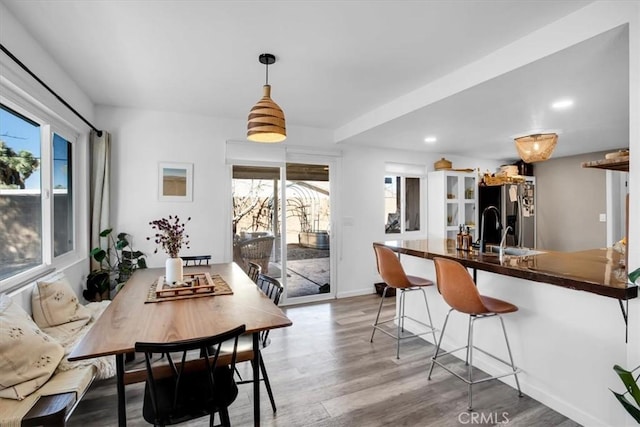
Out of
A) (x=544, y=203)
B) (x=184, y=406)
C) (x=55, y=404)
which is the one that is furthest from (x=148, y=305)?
(x=544, y=203)

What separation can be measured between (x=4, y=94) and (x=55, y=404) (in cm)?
188

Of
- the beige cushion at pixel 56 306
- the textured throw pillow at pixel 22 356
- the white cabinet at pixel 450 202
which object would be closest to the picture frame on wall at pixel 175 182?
the beige cushion at pixel 56 306

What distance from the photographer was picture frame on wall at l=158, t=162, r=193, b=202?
3.93 meters

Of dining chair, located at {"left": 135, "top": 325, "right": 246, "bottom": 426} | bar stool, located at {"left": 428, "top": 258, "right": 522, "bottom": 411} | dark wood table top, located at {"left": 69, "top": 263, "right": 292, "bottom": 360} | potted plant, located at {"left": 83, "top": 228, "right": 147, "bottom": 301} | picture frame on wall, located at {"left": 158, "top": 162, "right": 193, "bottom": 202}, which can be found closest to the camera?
dining chair, located at {"left": 135, "top": 325, "right": 246, "bottom": 426}

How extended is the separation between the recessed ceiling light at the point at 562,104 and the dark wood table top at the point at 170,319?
124 inches

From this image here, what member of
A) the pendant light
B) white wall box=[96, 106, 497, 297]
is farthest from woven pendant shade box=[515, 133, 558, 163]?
white wall box=[96, 106, 497, 297]

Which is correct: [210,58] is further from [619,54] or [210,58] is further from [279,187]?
[619,54]

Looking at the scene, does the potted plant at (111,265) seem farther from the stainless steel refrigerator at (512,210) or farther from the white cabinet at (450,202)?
the stainless steel refrigerator at (512,210)

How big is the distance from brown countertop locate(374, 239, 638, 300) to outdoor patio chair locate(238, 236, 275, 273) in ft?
6.86

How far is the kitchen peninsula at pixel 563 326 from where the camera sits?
186 cm

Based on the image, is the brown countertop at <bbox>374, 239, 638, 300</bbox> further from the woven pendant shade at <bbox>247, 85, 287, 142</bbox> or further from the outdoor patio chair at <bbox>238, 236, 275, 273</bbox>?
the outdoor patio chair at <bbox>238, 236, 275, 273</bbox>

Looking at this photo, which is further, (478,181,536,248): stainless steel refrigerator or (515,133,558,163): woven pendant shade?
(478,181,536,248): stainless steel refrigerator

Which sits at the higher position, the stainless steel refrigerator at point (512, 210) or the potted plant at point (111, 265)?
the stainless steel refrigerator at point (512, 210)

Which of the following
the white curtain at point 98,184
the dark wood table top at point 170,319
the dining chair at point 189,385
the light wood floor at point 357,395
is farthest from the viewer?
the white curtain at point 98,184
